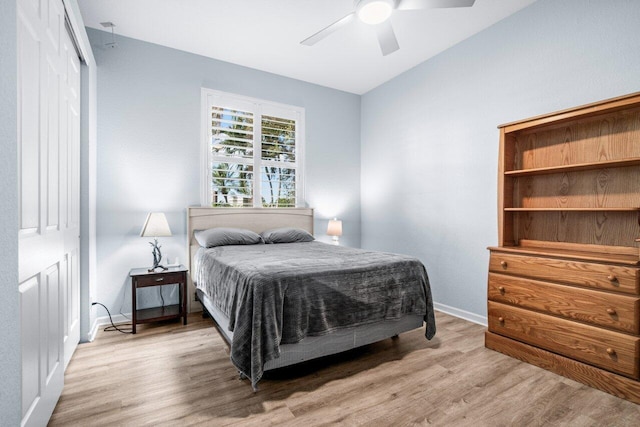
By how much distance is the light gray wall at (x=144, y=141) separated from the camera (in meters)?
3.09

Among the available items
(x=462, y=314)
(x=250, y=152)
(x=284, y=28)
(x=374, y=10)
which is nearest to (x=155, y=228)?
(x=250, y=152)

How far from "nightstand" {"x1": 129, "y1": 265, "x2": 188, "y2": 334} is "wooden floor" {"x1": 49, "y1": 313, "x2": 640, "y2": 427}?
0.36 m

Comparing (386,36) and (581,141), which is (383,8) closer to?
(386,36)

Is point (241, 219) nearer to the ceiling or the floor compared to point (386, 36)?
nearer to the floor

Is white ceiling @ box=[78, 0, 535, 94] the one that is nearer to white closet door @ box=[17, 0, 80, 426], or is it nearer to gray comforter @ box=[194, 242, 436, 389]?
white closet door @ box=[17, 0, 80, 426]

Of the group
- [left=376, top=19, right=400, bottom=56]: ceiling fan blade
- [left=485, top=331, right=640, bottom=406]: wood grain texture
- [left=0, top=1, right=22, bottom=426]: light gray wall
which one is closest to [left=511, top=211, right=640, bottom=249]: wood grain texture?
[left=485, top=331, right=640, bottom=406]: wood grain texture

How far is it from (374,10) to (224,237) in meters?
2.44

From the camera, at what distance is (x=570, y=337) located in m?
2.07

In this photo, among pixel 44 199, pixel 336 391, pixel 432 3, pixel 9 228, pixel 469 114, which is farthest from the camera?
pixel 469 114

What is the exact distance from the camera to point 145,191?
3275mm

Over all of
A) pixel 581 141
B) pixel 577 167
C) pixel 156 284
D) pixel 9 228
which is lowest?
pixel 156 284

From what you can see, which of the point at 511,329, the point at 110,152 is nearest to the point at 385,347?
the point at 511,329

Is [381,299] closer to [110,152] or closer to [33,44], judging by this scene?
[33,44]

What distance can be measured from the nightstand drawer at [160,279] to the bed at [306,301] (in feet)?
0.85
